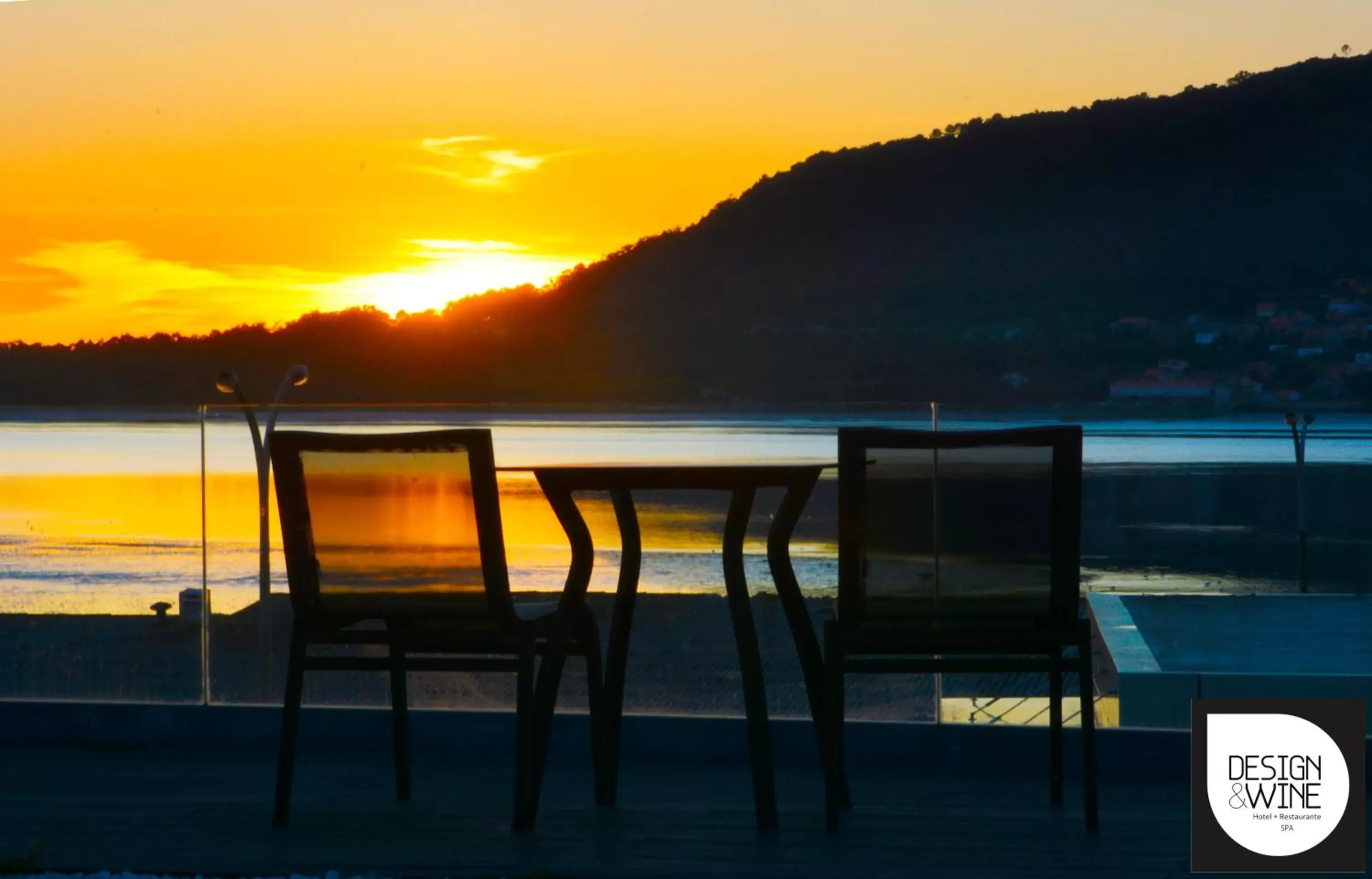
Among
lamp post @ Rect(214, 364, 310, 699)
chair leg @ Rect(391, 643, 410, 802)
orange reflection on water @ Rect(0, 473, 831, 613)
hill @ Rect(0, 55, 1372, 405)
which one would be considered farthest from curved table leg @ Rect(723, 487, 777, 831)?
hill @ Rect(0, 55, 1372, 405)

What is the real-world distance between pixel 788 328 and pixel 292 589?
48.2 meters

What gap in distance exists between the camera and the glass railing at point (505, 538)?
4.04 m

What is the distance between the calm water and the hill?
30.5 meters

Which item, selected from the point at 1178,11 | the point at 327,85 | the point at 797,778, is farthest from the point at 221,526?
the point at 1178,11

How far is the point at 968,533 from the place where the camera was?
323 centimetres

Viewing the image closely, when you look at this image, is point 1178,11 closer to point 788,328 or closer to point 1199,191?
point 788,328

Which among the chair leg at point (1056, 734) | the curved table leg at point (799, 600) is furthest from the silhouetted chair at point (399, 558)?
the chair leg at point (1056, 734)

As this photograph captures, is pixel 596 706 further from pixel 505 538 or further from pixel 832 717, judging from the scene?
pixel 832 717

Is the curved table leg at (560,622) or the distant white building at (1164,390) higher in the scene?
the distant white building at (1164,390)

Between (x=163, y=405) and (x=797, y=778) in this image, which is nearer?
(x=797, y=778)

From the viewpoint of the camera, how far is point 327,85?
9133 mm

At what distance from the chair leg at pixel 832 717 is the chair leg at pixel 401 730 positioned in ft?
2.95

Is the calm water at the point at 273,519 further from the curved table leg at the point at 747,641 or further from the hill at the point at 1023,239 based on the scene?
the hill at the point at 1023,239

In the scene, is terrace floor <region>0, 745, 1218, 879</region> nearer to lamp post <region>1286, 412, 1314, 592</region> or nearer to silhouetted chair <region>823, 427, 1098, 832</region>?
silhouetted chair <region>823, 427, 1098, 832</region>
